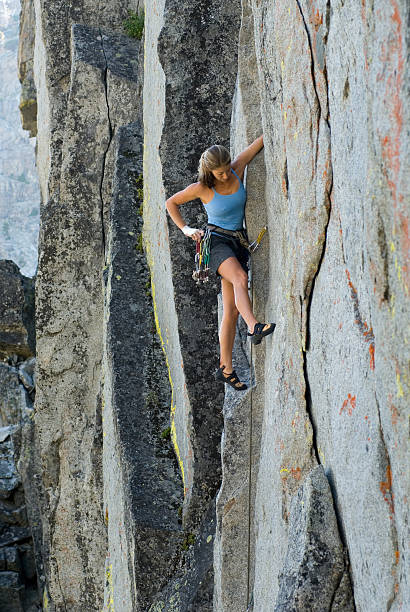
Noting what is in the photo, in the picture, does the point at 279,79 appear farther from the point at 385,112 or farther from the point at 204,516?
the point at 204,516

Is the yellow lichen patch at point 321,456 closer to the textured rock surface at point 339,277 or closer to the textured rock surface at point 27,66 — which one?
the textured rock surface at point 339,277

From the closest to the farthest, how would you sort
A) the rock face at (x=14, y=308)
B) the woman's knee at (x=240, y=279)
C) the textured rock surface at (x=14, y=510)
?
the woman's knee at (x=240, y=279) → the textured rock surface at (x=14, y=510) → the rock face at (x=14, y=308)

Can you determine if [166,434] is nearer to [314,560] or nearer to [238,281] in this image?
A: [238,281]

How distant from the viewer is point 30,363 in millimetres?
16094

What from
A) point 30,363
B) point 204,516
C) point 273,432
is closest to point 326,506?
point 273,432

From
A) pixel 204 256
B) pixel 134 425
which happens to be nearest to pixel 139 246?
pixel 134 425

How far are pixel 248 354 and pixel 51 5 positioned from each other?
26.7 feet

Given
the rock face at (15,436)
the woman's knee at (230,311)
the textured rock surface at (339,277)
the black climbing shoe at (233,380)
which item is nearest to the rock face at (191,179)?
the black climbing shoe at (233,380)

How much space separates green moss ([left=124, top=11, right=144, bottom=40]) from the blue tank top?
6.58 meters

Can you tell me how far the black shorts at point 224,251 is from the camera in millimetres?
6090

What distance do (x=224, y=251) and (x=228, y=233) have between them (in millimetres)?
169

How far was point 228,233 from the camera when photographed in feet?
20.2

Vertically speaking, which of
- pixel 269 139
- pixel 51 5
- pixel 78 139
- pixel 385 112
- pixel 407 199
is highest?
pixel 51 5

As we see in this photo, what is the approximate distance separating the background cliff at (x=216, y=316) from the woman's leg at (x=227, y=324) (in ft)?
0.75
